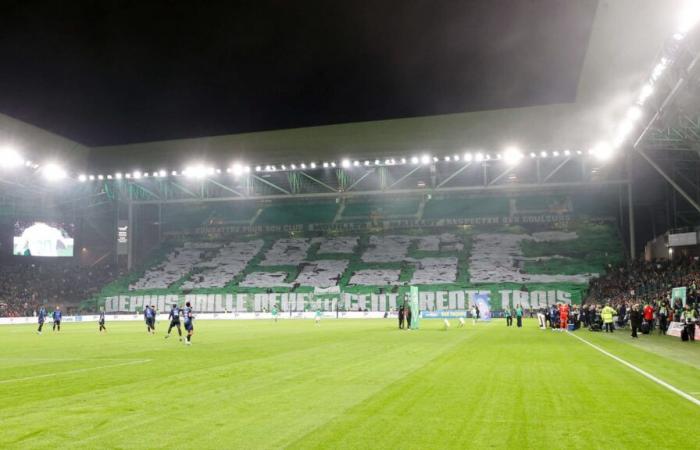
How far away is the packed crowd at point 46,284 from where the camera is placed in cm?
6538

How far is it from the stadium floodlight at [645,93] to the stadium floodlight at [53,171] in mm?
48604

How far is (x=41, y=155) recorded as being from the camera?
54.3m

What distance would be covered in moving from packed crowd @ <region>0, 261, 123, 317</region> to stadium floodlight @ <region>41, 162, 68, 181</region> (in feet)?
48.9

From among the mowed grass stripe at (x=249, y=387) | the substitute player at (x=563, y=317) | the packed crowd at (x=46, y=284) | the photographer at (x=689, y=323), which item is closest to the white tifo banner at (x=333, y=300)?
the packed crowd at (x=46, y=284)

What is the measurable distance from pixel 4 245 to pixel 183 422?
71.1 m

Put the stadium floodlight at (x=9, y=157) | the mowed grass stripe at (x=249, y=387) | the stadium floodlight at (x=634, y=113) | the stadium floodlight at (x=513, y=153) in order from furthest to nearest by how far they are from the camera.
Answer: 1. the stadium floodlight at (x=513, y=153)
2. the stadium floodlight at (x=9, y=157)
3. the stadium floodlight at (x=634, y=113)
4. the mowed grass stripe at (x=249, y=387)

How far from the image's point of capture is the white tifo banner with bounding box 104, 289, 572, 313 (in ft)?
203

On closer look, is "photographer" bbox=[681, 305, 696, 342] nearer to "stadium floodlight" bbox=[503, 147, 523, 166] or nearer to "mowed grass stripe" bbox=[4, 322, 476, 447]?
"mowed grass stripe" bbox=[4, 322, 476, 447]

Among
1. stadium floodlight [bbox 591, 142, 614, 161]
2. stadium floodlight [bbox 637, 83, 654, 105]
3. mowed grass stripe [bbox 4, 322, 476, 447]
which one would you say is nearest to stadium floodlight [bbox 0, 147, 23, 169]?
mowed grass stripe [bbox 4, 322, 476, 447]

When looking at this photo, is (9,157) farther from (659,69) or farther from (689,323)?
(689,323)

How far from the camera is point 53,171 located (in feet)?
187

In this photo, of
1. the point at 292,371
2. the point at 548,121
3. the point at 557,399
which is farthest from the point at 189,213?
the point at 557,399

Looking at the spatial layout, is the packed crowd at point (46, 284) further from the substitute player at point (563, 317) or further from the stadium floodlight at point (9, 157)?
the substitute player at point (563, 317)

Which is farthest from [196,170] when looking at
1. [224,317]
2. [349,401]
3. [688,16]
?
[349,401]
